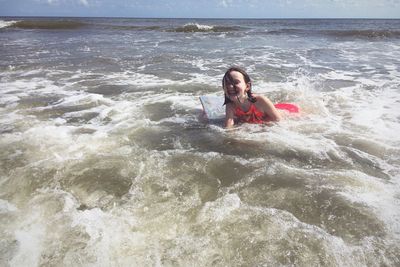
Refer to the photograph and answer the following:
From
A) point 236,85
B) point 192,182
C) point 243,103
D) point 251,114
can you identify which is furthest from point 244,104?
point 192,182

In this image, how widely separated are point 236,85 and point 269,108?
669 mm

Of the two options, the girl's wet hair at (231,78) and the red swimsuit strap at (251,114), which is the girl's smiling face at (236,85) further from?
the red swimsuit strap at (251,114)

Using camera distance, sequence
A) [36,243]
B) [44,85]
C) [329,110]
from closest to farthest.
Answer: [36,243], [329,110], [44,85]

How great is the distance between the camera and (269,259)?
85.2 inches

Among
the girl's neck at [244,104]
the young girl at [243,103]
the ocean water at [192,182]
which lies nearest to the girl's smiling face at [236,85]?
the young girl at [243,103]

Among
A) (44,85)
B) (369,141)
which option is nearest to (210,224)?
(369,141)

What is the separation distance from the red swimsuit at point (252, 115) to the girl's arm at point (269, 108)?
0.10 meters

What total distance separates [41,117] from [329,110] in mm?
4758

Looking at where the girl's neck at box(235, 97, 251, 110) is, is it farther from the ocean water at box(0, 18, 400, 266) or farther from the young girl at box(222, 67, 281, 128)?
the ocean water at box(0, 18, 400, 266)

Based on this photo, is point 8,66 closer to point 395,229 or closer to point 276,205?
point 276,205

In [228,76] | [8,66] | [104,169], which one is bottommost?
[8,66]

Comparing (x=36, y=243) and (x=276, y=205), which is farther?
(x=276, y=205)

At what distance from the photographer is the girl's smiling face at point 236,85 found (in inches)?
170

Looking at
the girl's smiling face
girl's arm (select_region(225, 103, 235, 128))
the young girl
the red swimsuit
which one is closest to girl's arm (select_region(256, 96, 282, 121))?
the young girl
